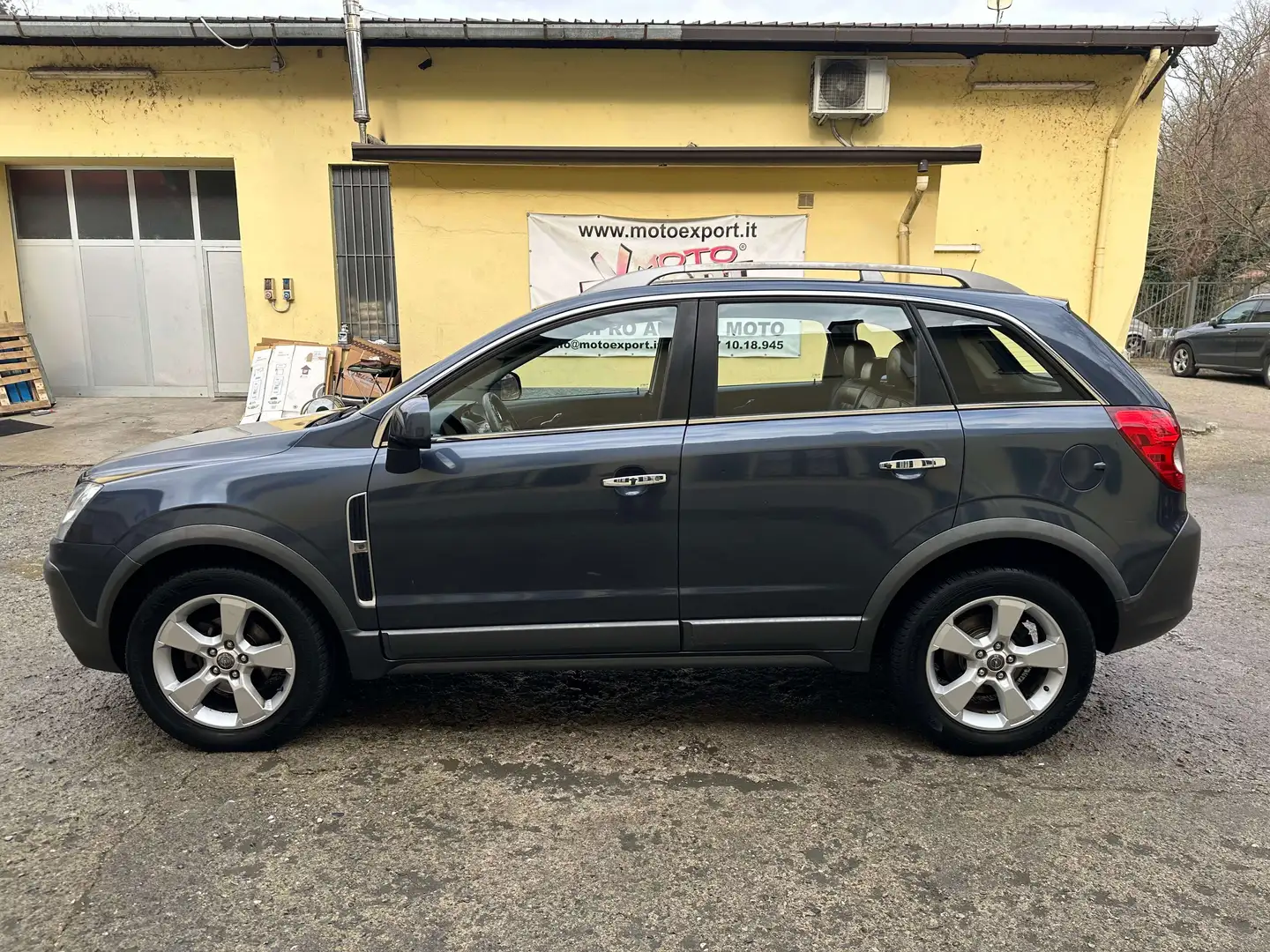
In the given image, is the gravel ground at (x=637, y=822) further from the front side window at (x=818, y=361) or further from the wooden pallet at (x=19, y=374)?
the wooden pallet at (x=19, y=374)

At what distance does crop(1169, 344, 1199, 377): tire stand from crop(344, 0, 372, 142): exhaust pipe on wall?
15182 millimetres

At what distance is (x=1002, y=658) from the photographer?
347 centimetres

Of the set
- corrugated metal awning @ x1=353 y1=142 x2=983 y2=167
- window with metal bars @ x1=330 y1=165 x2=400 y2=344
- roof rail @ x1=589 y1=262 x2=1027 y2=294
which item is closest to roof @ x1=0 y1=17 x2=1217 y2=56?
window with metal bars @ x1=330 y1=165 x2=400 y2=344

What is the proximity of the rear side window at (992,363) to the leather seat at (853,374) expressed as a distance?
249 millimetres

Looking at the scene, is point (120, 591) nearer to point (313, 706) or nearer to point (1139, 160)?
point (313, 706)

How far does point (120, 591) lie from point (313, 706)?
830mm

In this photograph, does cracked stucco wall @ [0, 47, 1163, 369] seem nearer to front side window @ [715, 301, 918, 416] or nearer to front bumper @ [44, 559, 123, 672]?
front side window @ [715, 301, 918, 416]

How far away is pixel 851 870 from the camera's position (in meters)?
2.84

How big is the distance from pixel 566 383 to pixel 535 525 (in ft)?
2.07

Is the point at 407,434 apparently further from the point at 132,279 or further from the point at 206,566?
the point at 132,279

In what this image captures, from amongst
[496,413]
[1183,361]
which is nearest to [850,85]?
[496,413]

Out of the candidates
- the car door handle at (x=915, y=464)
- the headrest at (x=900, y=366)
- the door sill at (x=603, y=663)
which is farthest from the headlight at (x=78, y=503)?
the headrest at (x=900, y=366)

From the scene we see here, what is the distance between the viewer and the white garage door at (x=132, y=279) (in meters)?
12.2

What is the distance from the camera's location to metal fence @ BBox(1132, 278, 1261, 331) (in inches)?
866
